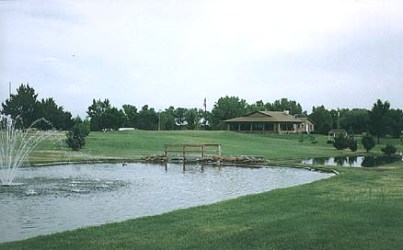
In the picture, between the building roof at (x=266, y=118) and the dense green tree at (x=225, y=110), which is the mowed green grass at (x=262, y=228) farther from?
the dense green tree at (x=225, y=110)

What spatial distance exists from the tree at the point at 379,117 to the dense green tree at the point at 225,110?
145 ft

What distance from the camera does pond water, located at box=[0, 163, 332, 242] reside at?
1413 centimetres

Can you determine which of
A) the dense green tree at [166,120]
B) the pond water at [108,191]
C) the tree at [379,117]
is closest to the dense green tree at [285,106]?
the dense green tree at [166,120]

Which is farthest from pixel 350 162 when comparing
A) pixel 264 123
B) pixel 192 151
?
pixel 264 123

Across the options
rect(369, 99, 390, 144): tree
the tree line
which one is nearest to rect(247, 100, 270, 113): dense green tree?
the tree line

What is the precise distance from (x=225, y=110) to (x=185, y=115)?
9.38m

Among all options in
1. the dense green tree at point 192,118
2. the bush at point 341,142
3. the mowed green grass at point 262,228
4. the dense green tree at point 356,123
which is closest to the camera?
the mowed green grass at point 262,228

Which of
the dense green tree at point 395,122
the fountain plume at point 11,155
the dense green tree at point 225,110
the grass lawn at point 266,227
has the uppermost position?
the dense green tree at point 225,110

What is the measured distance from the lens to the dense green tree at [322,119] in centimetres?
10525

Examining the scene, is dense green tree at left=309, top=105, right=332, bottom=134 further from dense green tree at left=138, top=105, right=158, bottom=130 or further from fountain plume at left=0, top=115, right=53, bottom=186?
fountain plume at left=0, top=115, right=53, bottom=186

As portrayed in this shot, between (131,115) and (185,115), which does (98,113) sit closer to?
(131,115)

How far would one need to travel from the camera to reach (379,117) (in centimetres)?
7100

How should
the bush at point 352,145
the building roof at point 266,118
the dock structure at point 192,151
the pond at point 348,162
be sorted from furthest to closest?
the building roof at point 266,118 → the bush at point 352,145 → the dock structure at point 192,151 → the pond at point 348,162

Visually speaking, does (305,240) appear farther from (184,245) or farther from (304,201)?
(304,201)
